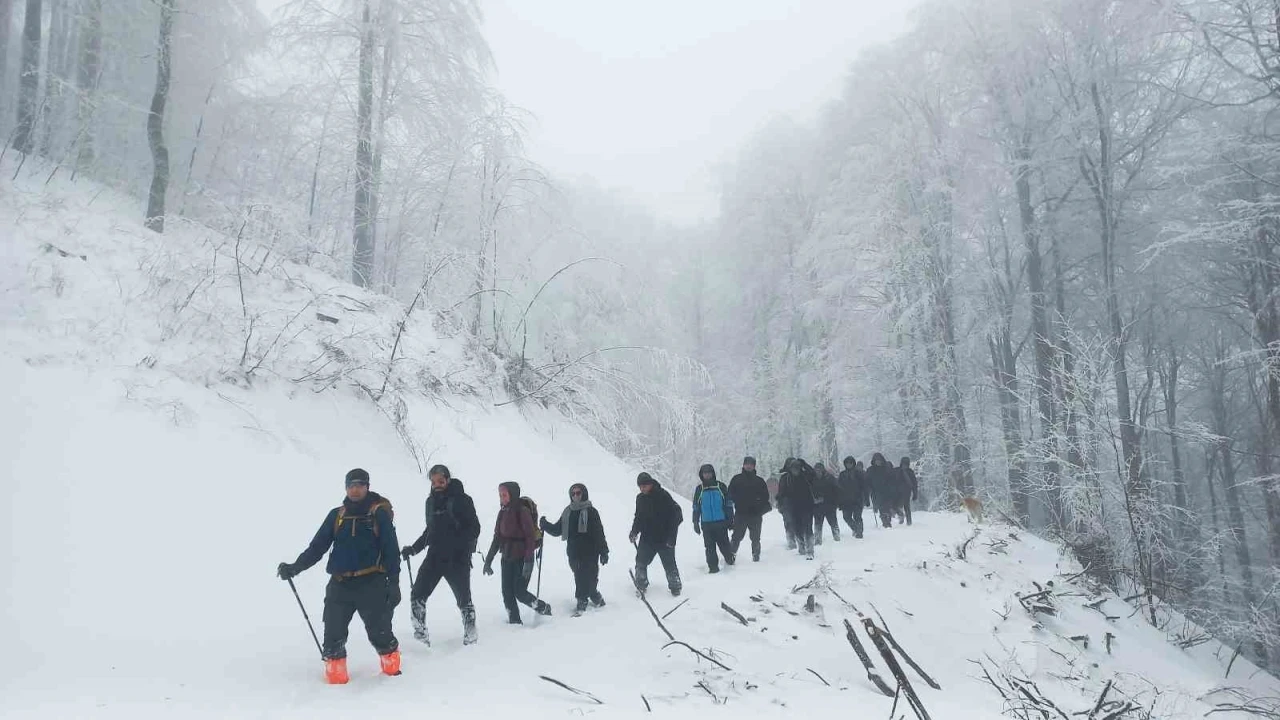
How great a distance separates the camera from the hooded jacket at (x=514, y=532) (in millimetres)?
7254

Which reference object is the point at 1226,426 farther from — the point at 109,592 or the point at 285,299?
the point at 109,592

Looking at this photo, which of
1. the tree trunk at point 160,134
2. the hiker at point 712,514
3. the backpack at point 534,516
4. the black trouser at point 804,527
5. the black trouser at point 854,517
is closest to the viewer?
the backpack at point 534,516

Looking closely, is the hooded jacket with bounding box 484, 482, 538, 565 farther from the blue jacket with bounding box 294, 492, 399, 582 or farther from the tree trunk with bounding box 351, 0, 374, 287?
the tree trunk with bounding box 351, 0, 374, 287

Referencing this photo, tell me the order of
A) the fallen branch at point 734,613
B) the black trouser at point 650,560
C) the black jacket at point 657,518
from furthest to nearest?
1. the black jacket at point 657,518
2. the black trouser at point 650,560
3. the fallen branch at point 734,613

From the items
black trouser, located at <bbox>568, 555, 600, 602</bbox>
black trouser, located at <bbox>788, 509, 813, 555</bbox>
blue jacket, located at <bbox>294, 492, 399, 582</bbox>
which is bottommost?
black trouser, located at <bbox>788, 509, 813, 555</bbox>

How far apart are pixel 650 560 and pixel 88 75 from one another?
565 inches

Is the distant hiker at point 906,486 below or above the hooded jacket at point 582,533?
below

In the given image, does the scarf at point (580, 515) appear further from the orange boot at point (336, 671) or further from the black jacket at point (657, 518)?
the orange boot at point (336, 671)

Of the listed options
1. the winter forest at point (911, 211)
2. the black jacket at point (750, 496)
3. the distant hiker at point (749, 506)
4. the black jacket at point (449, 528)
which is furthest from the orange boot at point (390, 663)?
the black jacket at point (750, 496)

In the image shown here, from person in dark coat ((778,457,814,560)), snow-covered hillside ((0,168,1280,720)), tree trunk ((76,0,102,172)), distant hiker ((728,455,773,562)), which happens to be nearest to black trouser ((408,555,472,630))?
snow-covered hillside ((0,168,1280,720))

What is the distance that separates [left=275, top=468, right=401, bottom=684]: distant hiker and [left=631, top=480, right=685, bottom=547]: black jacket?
385cm

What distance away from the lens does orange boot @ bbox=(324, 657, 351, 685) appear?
205 inches

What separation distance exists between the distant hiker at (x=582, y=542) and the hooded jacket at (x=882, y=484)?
32.5 feet

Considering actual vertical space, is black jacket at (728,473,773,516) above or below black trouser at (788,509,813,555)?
above
